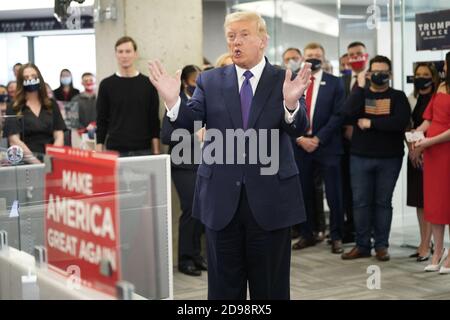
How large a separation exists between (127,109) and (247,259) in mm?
2766

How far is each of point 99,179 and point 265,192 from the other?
4.58 ft

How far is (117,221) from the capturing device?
1683 millimetres

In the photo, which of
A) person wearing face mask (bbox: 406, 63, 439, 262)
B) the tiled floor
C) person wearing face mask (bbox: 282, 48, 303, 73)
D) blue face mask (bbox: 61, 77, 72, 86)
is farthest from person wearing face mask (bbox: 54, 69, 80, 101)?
person wearing face mask (bbox: 406, 63, 439, 262)

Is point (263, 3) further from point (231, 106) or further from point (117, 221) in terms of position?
point (117, 221)

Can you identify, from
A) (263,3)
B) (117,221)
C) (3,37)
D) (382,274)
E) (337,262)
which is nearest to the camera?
(117,221)

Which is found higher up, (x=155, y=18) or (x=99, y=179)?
(x=155, y=18)

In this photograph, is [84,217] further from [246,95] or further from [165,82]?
[246,95]

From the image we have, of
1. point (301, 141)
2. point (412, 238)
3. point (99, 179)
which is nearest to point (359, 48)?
point (301, 141)

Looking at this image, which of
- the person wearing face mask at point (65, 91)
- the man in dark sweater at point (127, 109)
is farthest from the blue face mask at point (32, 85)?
the person wearing face mask at point (65, 91)

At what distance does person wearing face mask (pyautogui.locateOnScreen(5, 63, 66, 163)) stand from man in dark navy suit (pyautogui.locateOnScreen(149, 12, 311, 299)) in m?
2.63

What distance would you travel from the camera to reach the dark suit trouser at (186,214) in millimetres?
5738

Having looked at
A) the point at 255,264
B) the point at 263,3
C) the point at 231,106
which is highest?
the point at 263,3

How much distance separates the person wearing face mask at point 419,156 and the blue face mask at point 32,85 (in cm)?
299

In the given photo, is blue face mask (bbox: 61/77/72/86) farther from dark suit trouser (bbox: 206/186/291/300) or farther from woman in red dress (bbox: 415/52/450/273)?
dark suit trouser (bbox: 206/186/291/300)
